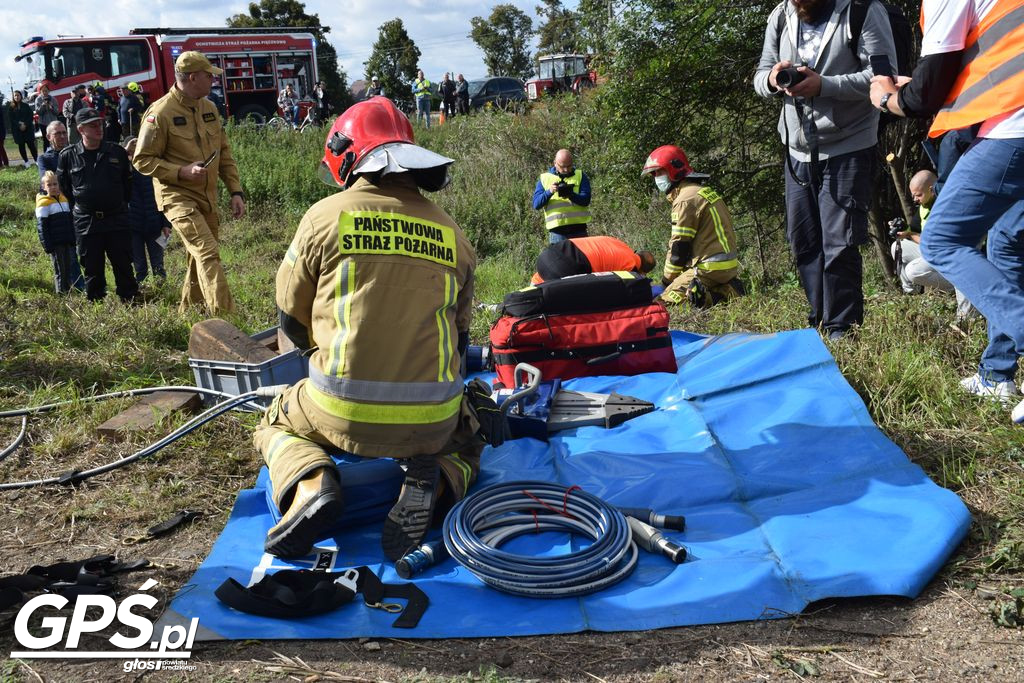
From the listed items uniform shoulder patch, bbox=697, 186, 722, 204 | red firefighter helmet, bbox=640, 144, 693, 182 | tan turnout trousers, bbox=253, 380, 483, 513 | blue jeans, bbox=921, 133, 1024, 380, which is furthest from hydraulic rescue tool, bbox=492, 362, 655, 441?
red firefighter helmet, bbox=640, 144, 693, 182

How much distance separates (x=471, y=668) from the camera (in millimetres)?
2479

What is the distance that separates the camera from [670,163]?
684 cm

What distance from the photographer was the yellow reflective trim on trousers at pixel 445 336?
318 cm

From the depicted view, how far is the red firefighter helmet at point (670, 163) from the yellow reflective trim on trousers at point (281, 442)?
14.5 ft

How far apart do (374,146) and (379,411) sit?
3.25 ft

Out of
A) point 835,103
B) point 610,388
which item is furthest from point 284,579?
point 835,103

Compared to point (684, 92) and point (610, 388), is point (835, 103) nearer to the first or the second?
point (610, 388)

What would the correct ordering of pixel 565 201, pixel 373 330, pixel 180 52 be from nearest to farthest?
1. pixel 373 330
2. pixel 565 201
3. pixel 180 52

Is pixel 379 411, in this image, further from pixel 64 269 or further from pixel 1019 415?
pixel 64 269

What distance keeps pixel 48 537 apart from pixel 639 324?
307 cm

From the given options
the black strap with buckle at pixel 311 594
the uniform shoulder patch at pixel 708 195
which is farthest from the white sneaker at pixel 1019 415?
the uniform shoulder patch at pixel 708 195

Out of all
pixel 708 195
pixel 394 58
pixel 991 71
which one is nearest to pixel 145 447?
pixel 991 71

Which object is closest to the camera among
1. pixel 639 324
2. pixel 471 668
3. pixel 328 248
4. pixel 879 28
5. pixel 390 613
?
pixel 471 668

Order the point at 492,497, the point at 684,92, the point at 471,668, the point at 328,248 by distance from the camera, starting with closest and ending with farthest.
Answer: the point at 471,668, the point at 328,248, the point at 492,497, the point at 684,92
